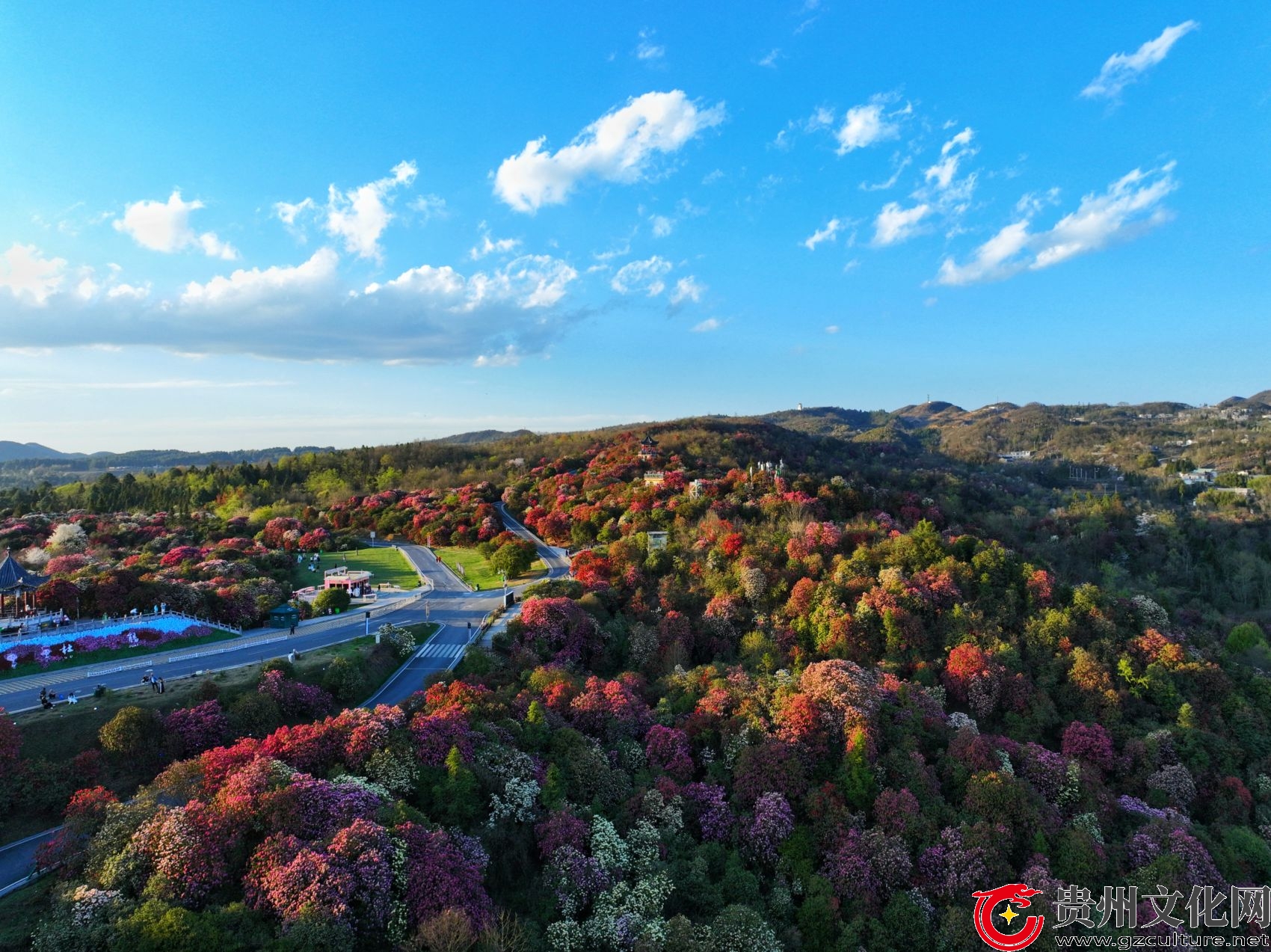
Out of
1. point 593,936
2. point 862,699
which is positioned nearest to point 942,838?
point 862,699

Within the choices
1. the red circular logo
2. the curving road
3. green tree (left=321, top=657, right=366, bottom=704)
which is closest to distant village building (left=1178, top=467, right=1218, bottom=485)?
the curving road

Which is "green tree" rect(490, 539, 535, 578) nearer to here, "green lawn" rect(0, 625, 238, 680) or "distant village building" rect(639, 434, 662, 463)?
"green lawn" rect(0, 625, 238, 680)

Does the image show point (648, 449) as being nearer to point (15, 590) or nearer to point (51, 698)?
point (15, 590)

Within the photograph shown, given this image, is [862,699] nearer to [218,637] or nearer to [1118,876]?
[1118,876]

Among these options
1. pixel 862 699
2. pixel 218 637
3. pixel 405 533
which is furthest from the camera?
pixel 405 533

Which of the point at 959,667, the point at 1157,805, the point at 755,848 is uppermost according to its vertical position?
the point at 959,667

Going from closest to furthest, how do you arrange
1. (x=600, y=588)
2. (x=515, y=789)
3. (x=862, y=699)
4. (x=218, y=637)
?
(x=515, y=789)
(x=862, y=699)
(x=218, y=637)
(x=600, y=588)

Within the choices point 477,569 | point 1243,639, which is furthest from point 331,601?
point 1243,639

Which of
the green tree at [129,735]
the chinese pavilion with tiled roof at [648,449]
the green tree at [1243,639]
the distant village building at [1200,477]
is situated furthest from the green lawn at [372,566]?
the distant village building at [1200,477]
